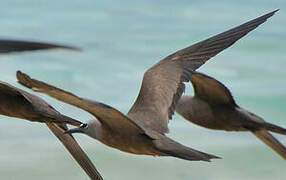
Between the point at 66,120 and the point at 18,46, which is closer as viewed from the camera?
the point at 18,46

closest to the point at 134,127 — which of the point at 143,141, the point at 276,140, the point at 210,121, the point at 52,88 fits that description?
the point at 143,141

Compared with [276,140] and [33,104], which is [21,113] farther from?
[276,140]

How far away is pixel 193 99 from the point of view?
26.4 ft

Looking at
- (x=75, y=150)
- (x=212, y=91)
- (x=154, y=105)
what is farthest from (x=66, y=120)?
(x=212, y=91)

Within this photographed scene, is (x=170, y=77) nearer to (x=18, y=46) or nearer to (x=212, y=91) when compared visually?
(x=212, y=91)

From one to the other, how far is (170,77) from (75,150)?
1.03 metres

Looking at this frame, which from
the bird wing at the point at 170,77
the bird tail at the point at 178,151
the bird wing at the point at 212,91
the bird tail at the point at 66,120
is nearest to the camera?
the bird tail at the point at 178,151

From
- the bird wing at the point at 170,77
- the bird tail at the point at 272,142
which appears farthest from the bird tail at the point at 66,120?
the bird tail at the point at 272,142

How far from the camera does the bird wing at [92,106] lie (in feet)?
14.8

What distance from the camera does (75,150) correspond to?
6992 mm

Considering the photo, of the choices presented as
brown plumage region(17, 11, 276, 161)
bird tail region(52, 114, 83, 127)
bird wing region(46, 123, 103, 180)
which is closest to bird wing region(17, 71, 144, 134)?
brown plumage region(17, 11, 276, 161)

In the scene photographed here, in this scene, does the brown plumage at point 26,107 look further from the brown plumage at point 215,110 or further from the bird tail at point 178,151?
the brown plumage at point 215,110

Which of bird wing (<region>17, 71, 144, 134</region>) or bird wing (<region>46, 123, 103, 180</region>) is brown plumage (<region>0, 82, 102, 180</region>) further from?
bird wing (<region>46, 123, 103, 180</region>)

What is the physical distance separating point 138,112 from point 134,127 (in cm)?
73
